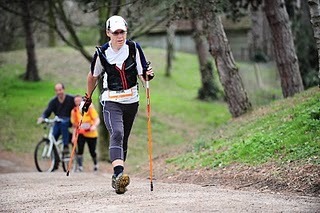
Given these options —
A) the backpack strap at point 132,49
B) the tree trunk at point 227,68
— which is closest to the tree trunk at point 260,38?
the tree trunk at point 227,68

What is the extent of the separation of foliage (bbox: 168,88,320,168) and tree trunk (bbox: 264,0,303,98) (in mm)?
2134

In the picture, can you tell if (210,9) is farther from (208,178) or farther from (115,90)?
(115,90)

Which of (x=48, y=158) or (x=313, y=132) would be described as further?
(x=48, y=158)

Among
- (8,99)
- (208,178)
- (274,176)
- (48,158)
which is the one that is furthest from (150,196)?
(8,99)

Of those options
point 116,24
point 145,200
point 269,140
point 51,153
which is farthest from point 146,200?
point 51,153

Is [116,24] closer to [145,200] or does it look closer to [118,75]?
[118,75]

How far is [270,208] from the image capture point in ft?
23.4

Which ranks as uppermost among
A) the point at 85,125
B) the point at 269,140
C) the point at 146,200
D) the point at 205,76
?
the point at 146,200

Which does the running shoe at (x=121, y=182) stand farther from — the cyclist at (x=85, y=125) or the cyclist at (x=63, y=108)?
the cyclist at (x=63, y=108)

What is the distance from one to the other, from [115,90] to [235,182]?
8.24ft

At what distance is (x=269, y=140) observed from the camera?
11.3 metres

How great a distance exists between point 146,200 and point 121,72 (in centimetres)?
200

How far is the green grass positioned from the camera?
76.6 ft

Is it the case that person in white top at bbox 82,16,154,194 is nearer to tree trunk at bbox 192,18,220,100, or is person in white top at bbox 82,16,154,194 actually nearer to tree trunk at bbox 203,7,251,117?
tree trunk at bbox 203,7,251,117
